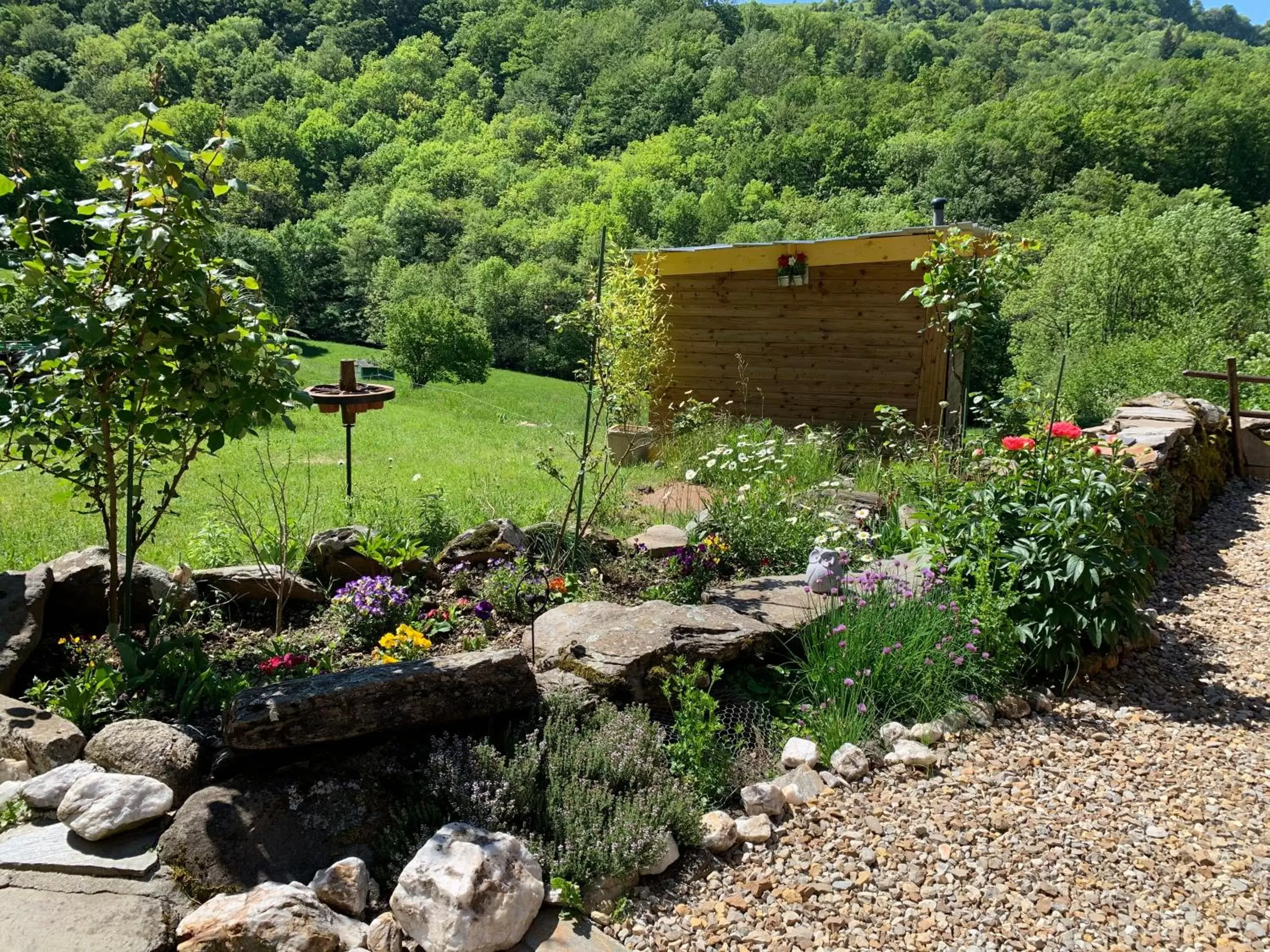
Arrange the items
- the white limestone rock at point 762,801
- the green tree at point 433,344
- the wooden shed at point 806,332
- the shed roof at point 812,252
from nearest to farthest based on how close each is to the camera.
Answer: the white limestone rock at point 762,801 → the shed roof at point 812,252 → the wooden shed at point 806,332 → the green tree at point 433,344

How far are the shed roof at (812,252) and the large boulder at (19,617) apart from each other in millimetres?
7166

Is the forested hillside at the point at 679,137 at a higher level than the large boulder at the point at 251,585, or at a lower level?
higher

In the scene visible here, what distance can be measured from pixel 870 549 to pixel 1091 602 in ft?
4.49

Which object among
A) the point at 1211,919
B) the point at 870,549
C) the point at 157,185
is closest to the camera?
the point at 1211,919

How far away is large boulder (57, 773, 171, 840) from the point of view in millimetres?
2297

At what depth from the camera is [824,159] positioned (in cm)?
5003

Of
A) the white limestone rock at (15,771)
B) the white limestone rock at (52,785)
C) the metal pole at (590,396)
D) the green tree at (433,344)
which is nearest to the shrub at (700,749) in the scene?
the metal pole at (590,396)

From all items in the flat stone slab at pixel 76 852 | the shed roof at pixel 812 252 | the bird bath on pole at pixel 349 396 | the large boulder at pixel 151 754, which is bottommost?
the flat stone slab at pixel 76 852

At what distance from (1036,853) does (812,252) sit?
26.0 feet

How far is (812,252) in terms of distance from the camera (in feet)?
31.4

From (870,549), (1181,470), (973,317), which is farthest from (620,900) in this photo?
(1181,470)

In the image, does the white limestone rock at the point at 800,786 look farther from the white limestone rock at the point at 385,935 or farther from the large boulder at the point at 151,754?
the large boulder at the point at 151,754

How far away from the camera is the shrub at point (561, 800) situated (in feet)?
7.96

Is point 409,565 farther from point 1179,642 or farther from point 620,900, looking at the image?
point 1179,642
